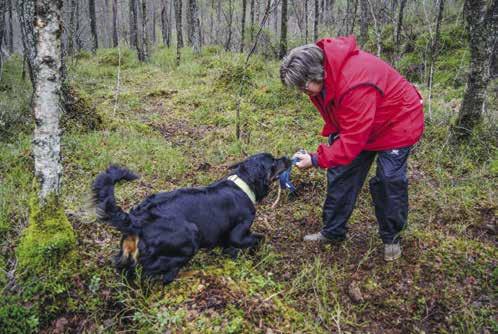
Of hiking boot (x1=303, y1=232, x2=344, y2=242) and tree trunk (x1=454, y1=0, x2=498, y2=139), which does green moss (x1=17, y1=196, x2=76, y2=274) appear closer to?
hiking boot (x1=303, y1=232, x2=344, y2=242)

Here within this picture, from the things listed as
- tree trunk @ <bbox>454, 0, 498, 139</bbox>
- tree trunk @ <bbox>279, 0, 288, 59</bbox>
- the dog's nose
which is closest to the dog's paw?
the dog's nose

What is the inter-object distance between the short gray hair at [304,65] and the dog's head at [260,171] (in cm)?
108

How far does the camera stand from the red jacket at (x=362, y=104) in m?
3.04

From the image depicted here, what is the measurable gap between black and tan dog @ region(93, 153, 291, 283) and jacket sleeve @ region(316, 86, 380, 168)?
1006 millimetres

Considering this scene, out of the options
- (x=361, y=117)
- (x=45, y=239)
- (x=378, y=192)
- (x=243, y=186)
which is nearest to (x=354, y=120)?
(x=361, y=117)

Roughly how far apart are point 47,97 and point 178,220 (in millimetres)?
1421

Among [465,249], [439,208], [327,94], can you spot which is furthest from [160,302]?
[439,208]

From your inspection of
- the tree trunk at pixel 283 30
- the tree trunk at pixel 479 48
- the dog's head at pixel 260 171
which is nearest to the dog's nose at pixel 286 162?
the dog's head at pixel 260 171

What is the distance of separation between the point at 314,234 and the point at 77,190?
288 centimetres

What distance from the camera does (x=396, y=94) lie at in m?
3.23

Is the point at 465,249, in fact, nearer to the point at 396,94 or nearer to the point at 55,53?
the point at 396,94

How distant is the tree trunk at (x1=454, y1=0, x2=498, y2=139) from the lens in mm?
5055

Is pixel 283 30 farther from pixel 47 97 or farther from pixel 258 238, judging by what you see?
pixel 47 97

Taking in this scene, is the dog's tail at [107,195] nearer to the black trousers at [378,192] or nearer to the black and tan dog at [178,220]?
the black and tan dog at [178,220]
